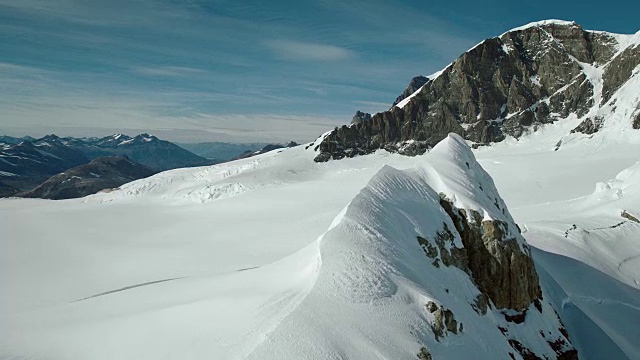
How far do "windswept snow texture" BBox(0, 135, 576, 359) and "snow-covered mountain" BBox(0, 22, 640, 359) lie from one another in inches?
2.7

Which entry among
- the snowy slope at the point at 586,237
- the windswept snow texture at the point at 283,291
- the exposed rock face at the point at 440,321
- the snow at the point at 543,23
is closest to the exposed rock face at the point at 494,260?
the windswept snow texture at the point at 283,291

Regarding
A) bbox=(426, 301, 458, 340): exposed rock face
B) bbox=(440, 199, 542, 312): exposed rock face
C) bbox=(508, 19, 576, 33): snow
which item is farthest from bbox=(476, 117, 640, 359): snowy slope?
bbox=(508, 19, 576, 33): snow

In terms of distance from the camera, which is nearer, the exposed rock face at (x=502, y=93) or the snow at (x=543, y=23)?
the exposed rock face at (x=502, y=93)

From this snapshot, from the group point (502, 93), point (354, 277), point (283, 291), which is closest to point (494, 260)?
point (354, 277)

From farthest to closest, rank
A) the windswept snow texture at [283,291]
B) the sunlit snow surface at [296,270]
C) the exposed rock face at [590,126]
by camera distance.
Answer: the exposed rock face at [590,126]
the sunlit snow surface at [296,270]
the windswept snow texture at [283,291]

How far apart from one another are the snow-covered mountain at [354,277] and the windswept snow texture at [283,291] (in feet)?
0.23

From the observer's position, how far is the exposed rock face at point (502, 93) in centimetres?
11512

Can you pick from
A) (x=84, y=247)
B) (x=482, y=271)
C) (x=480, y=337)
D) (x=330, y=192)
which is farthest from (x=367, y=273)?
(x=330, y=192)

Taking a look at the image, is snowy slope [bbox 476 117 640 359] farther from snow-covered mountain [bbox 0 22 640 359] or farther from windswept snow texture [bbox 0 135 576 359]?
windswept snow texture [bbox 0 135 576 359]

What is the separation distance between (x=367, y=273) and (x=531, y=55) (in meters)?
137

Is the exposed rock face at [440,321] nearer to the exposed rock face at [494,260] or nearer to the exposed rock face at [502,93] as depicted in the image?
the exposed rock face at [494,260]

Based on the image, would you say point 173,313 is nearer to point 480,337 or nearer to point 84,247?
point 480,337

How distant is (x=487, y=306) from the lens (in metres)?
17.8

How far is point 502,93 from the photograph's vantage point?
123562 millimetres
